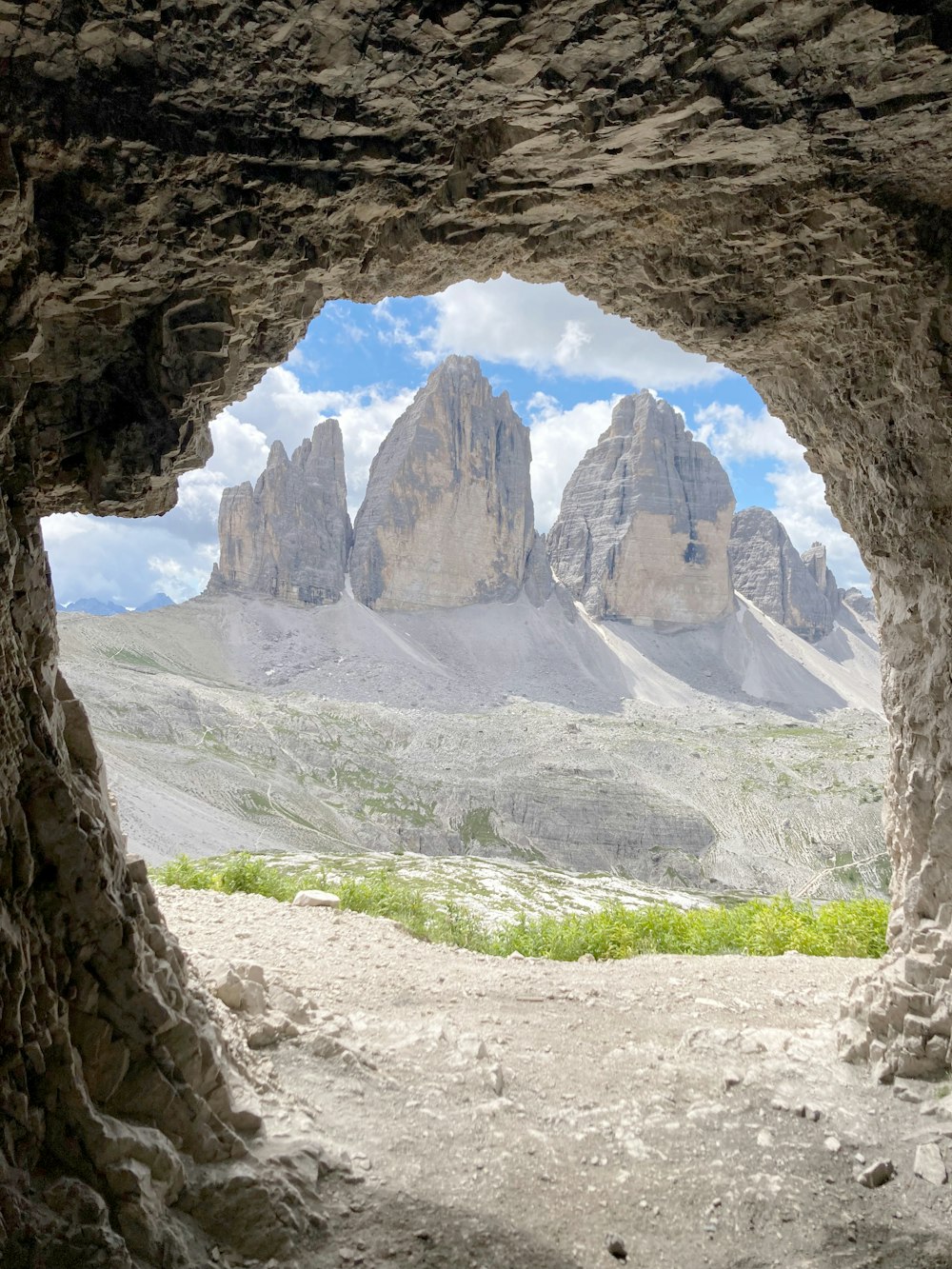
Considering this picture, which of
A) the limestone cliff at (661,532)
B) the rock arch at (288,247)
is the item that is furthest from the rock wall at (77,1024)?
the limestone cliff at (661,532)

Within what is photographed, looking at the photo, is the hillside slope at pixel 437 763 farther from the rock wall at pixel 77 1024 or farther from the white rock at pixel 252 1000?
the rock wall at pixel 77 1024

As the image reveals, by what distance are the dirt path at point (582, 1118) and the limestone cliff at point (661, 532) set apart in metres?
136

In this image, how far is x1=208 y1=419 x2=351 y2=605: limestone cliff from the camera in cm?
12625

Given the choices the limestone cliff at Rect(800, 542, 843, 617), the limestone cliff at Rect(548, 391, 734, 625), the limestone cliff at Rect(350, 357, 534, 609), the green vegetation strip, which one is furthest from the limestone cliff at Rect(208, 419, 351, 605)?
the green vegetation strip

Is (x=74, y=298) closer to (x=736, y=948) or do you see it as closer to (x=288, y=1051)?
(x=288, y=1051)

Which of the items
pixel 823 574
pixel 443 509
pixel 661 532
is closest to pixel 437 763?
pixel 443 509

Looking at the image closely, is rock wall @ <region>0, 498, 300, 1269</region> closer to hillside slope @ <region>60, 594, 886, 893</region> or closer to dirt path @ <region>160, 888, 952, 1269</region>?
dirt path @ <region>160, 888, 952, 1269</region>

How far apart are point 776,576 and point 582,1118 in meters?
167

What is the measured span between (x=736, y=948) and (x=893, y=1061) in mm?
6763

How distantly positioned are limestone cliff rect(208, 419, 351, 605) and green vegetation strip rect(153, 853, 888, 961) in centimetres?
11289

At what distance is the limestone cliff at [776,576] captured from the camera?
16175cm

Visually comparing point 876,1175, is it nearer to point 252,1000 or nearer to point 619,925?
point 252,1000

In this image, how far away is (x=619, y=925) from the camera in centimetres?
1461

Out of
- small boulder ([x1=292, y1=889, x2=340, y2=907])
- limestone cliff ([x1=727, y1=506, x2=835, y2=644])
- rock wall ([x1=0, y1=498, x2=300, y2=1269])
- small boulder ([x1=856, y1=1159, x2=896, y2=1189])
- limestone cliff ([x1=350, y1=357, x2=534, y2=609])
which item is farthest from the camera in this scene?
limestone cliff ([x1=727, y1=506, x2=835, y2=644])
